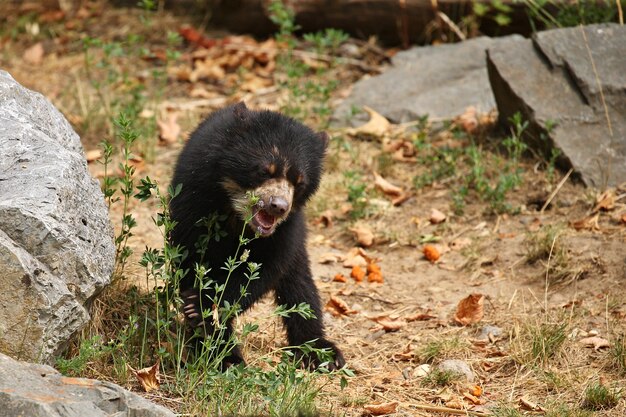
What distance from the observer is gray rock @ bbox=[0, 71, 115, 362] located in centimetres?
359

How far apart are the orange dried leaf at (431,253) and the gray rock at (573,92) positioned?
4.58ft

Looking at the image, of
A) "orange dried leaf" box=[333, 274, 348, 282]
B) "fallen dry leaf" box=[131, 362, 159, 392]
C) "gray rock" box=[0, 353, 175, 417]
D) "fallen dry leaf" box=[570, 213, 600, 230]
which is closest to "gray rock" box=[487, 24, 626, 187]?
"fallen dry leaf" box=[570, 213, 600, 230]

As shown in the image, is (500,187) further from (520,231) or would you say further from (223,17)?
(223,17)

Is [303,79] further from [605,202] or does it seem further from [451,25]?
[605,202]

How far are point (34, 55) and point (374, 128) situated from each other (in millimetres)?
4229

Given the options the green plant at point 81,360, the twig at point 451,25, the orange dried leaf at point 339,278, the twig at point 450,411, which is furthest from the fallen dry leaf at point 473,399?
the twig at point 451,25

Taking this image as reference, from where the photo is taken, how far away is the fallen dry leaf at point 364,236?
6777 mm

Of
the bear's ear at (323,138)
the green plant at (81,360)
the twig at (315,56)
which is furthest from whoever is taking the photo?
the twig at (315,56)

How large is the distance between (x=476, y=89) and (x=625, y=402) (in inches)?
183

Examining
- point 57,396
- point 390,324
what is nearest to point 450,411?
point 390,324

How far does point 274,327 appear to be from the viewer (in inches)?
214

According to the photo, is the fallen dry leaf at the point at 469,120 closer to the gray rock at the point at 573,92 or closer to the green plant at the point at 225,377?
the gray rock at the point at 573,92

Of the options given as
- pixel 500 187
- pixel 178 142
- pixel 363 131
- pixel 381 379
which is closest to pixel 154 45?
pixel 178 142

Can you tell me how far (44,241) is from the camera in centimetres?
368
